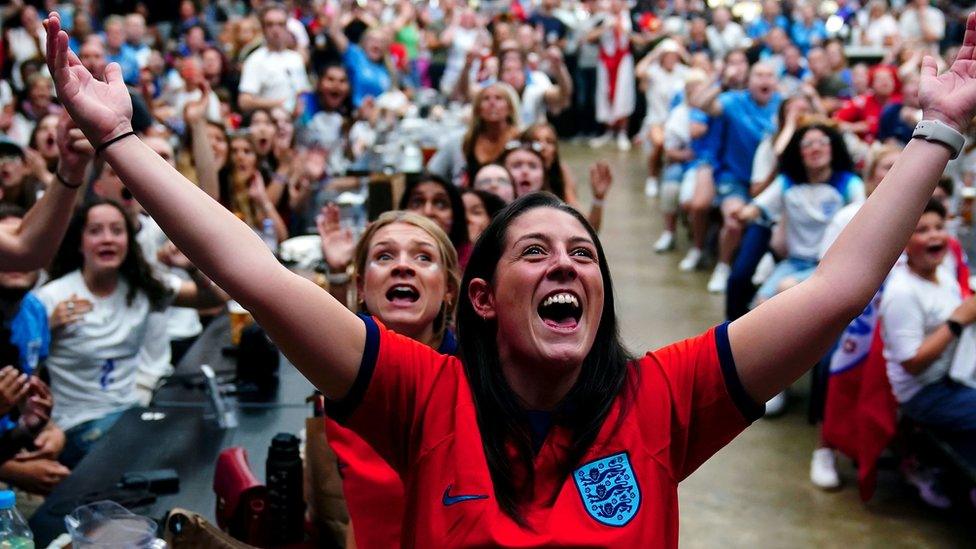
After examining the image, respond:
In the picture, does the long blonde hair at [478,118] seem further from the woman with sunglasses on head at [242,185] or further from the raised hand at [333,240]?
the raised hand at [333,240]

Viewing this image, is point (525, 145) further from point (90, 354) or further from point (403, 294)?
point (403, 294)

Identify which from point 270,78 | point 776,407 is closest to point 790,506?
point 776,407

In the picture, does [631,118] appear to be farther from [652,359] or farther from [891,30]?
[652,359]

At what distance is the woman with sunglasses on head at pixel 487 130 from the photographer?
246 inches

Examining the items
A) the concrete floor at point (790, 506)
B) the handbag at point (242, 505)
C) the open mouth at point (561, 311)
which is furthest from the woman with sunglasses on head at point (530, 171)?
the open mouth at point (561, 311)

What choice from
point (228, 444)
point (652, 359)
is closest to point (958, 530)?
point (228, 444)

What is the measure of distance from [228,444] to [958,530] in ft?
9.12

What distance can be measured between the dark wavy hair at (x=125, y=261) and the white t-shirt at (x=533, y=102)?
5.07 metres

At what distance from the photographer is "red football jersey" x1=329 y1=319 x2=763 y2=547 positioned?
1574mm

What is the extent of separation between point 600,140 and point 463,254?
10.3 m

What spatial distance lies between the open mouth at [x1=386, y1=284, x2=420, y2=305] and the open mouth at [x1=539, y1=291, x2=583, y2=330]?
99 cm

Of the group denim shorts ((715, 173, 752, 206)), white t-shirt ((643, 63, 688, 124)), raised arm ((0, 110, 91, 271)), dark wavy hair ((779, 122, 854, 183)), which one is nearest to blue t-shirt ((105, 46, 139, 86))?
white t-shirt ((643, 63, 688, 124))

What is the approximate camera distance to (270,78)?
8805 millimetres

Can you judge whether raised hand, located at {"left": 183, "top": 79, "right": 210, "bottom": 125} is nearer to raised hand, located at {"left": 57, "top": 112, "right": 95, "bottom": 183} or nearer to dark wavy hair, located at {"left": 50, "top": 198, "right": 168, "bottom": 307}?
dark wavy hair, located at {"left": 50, "top": 198, "right": 168, "bottom": 307}
